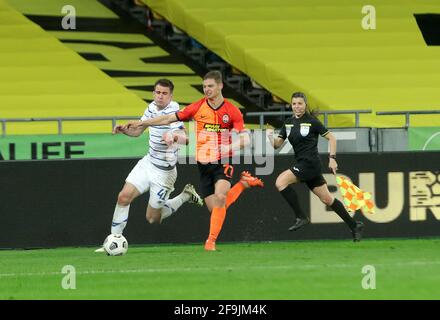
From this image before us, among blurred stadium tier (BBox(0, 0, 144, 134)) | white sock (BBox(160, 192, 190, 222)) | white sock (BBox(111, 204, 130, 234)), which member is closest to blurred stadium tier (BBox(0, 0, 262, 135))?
blurred stadium tier (BBox(0, 0, 144, 134))

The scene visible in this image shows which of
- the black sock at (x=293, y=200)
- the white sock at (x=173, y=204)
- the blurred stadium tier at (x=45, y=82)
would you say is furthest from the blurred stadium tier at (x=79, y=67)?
the black sock at (x=293, y=200)

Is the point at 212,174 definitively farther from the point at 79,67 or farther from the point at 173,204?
the point at 79,67

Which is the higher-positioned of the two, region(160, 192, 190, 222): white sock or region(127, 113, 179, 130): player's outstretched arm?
region(127, 113, 179, 130): player's outstretched arm

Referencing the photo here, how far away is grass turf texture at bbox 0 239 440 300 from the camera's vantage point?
484 inches

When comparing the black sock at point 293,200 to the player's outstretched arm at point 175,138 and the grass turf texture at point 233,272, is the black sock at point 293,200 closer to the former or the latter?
the grass turf texture at point 233,272

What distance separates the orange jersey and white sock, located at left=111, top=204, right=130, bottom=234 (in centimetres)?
119

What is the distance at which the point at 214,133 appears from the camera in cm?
1656

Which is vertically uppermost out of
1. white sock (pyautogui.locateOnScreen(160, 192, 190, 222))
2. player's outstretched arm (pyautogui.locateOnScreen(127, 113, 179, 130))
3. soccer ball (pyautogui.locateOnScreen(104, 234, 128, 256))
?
player's outstretched arm (pyautogui.locateOnScreen(127, 113, 179, 130))

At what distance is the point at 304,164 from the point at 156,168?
1.99 meters

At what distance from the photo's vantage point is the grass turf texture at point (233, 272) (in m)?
12.3

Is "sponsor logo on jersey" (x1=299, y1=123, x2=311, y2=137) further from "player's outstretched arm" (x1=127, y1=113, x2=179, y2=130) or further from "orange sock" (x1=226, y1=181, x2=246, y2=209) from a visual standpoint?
"player's outstretched arm" (x1=127, y1=113, x2=179, y2=130)

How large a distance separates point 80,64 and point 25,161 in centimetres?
1022

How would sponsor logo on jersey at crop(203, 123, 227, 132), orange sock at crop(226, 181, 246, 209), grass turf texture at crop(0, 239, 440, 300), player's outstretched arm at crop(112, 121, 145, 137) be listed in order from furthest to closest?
orange sock at crop(226, 181, 246, 209) < sponsor logo on jersey at crop(203, 123, 227, 132) < player's outstretched arm at crop(112, 121, 145, 137) < grass turf texture at crop(0, 239, 440, 300)
